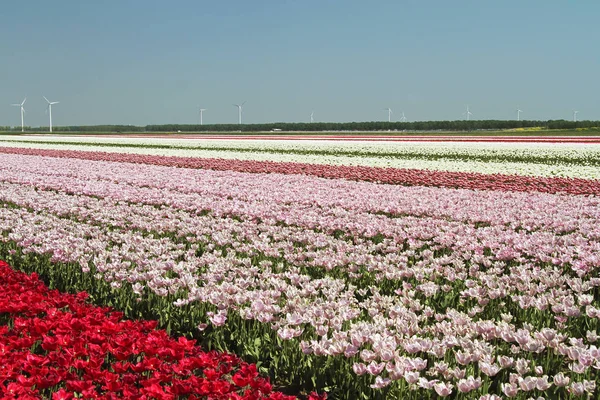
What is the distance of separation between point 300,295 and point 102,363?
2.33 meters

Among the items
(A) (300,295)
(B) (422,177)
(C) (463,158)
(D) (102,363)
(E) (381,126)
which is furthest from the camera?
(E) (381,126)

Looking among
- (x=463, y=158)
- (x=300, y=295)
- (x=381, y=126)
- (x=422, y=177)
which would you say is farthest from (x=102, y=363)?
→ (x=381, y=126)

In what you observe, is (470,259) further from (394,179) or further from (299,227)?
(394,179)

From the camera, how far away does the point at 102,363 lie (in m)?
4.38

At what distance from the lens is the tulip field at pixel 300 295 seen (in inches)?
160

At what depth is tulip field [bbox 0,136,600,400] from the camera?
405 cm

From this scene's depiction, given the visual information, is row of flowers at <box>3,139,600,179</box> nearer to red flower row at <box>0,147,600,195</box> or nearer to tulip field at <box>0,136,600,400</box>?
red flower row at <box>0,147,600,195</box>

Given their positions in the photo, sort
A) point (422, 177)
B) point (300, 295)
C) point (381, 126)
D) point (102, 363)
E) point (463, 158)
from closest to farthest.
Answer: point (102, 363)
point (300, 295)
point (422, 177)
point (463, 158)
point (381, 126)

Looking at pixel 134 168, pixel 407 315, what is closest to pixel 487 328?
pixel 407 315

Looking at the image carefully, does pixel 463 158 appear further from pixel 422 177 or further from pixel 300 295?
pixel 300 295

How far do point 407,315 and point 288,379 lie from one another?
1225 millimetres

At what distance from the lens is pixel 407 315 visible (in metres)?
5.20

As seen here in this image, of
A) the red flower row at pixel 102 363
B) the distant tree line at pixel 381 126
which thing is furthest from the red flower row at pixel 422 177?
the distant tree line at pixel 381 126

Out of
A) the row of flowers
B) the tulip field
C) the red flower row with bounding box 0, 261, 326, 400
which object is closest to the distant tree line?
the row of flowers
